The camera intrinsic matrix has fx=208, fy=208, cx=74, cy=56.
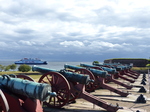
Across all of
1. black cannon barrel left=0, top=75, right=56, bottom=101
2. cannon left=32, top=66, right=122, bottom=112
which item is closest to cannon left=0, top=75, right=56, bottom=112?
black cannon barrel left=0, top=75, right=56, bottom=101

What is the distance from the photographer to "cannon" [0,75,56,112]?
5.19 m

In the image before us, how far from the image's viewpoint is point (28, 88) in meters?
5.42

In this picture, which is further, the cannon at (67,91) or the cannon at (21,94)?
the cannon at (67,91)

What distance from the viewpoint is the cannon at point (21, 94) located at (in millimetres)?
5188

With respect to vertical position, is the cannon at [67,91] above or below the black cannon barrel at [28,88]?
below

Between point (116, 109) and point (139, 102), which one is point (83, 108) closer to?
point (116, 109)

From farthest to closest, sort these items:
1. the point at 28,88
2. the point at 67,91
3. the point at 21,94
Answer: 1. the point at 67,91
2. the point at 21,94
3. the point at 28,88

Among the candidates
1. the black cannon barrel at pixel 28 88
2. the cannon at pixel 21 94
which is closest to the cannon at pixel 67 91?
the cannon at pixel 21 94

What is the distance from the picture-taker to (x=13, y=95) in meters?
6.01

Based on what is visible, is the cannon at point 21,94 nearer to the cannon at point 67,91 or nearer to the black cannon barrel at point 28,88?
the black cannon barrel at point 28,88

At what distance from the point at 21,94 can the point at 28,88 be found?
1.68ft

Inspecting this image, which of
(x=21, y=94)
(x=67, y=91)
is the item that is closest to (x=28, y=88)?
(x=21, y=94)

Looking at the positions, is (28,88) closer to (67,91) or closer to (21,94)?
(21,94)

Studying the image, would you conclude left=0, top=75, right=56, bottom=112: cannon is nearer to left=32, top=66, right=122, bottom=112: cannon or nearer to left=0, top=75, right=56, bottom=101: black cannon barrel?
left=0, top=75, right=56, bottom=101: black cannon barrel
